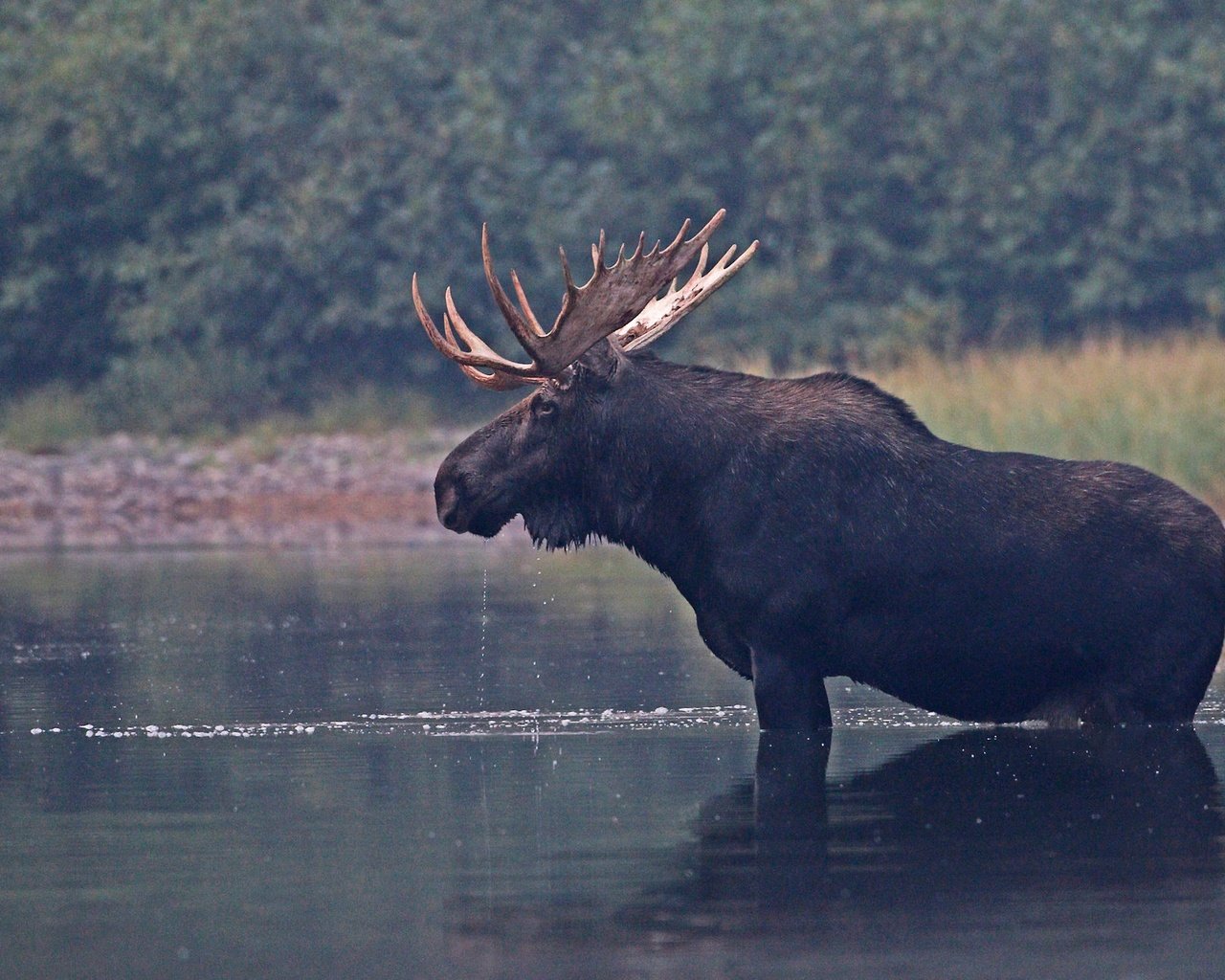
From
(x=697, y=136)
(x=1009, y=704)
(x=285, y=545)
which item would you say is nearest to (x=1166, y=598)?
(x=1009, y=704)

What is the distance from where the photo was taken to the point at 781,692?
9.96 m

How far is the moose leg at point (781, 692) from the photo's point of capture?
32.7ft

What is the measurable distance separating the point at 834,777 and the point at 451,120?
2721 centimetres

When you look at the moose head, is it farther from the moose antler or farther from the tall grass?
the tall grass

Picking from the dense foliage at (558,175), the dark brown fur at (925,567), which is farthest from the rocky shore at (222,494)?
the dark brown fur at (925,567)

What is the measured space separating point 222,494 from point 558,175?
9.20m

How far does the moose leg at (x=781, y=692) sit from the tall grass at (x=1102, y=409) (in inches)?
409

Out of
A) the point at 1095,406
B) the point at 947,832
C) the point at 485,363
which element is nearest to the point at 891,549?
the point at 485,363

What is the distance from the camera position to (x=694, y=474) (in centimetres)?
1023

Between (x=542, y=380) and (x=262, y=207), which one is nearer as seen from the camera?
(x=542, y=380)

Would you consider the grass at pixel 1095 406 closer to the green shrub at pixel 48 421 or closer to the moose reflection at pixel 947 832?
the green shrub at pixel 48 421

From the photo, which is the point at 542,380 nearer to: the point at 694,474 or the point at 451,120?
the point at 694,474

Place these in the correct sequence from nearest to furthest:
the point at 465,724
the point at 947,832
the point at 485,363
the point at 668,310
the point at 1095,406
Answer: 1. the point at 947,832
2. the point at 465,724
3. the point at 485,363
4. the point at 668,310
5. the point at 1095,406

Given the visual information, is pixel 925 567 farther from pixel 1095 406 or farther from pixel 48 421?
pixel 48 421
